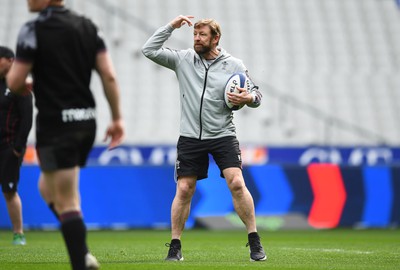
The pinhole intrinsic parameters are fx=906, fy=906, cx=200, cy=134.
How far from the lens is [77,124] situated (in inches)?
216

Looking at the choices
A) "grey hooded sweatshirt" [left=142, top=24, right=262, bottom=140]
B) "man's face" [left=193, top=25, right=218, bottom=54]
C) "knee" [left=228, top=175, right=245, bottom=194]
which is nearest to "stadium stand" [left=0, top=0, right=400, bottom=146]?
"grey hooded sweatshirt" [left=142, top=24, right=262, bottom=140]

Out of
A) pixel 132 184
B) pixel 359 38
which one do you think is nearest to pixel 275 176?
pixel 132 184

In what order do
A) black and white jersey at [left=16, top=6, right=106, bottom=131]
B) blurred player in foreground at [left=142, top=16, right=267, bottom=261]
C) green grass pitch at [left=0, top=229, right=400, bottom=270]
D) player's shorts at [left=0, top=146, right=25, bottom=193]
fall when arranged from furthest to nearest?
player's shorts at [left=0, top=146, right=25, bottom=193]
blurred player in foreground at [left=142, top=16, right=267, bottom=261]
green grass pitch at [left=0, top=229, right=400, bottom=270]
black and white jersey at [left=16, top=6, right=106, bottom=131]

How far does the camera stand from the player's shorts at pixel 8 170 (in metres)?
Answer: 10.1

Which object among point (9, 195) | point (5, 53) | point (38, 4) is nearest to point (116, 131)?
point (38, 4)

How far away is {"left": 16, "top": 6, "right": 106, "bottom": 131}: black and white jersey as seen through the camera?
18.0 feet

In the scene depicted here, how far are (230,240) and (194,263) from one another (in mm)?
4151

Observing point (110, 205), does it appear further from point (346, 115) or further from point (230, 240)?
point (346, 115)

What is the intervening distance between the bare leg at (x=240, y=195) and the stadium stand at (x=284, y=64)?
13.7 metres

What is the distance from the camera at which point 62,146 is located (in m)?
5.43

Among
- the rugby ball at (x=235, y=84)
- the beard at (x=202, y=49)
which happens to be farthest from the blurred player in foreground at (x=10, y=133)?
the rugby ball at (x=235, y=84)

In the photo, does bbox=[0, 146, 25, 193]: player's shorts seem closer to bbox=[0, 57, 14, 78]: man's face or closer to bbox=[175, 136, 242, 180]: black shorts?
bbox=[0, 57, 14, 78]: man's face

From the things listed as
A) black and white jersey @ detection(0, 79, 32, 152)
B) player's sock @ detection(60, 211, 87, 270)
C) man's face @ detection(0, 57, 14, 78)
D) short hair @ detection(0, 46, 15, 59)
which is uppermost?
short hair @ detection(0, 46, 15, 59)

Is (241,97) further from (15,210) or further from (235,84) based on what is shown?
(15,210)
